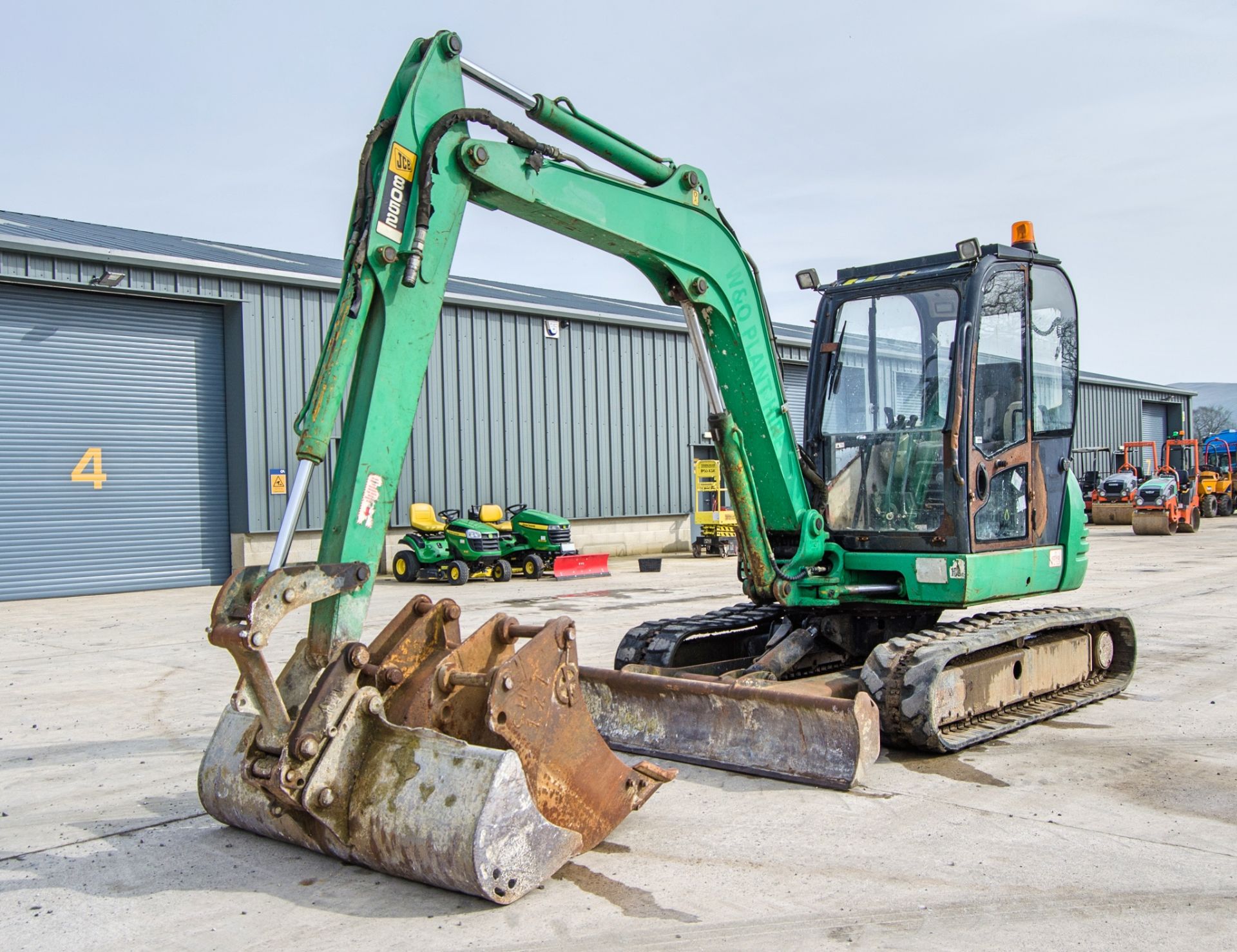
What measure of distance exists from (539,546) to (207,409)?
236 inches

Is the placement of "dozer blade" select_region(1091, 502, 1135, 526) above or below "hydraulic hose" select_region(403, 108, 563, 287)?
below

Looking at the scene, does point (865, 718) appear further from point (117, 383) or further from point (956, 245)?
point (117, 383)

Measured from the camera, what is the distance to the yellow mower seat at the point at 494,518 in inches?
743

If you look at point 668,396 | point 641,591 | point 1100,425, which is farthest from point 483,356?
point 1100,425

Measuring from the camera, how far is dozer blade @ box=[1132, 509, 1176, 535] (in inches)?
1101

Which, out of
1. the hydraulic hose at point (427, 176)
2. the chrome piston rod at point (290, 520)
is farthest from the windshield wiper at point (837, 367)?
the chrome piston rod at point (290, 520)

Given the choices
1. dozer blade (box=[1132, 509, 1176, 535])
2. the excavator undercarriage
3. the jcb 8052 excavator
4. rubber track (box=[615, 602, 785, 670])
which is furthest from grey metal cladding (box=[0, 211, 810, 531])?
the jcb 8052 excavator

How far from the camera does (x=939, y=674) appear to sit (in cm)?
595

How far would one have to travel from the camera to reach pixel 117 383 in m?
17.5

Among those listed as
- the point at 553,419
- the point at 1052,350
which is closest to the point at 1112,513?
the point at 553,419

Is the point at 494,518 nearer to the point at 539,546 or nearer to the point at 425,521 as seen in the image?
the point at 539,546

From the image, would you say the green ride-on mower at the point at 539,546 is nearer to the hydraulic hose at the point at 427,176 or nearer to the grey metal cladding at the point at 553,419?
the grey metal cladding at the point at 553,419

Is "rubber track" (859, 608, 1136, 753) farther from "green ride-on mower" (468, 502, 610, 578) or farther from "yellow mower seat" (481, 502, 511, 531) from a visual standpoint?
"yellow mower seat" (481, 502, 511, 531)

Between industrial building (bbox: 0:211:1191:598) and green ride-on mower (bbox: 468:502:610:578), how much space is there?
209 centimetres
